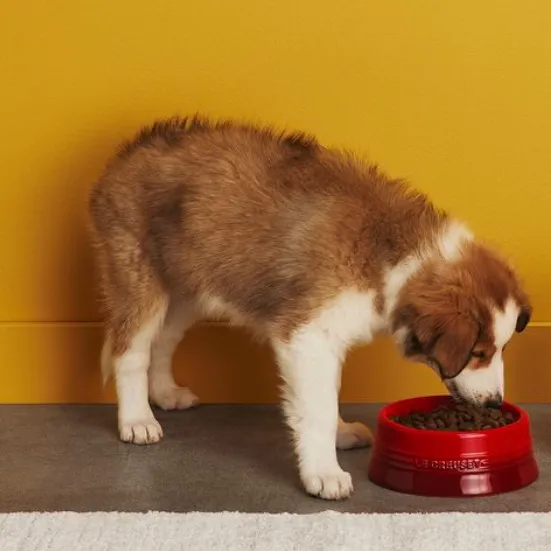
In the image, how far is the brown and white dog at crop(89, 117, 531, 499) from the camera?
296 centimetres

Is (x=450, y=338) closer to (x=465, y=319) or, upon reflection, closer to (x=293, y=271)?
(x=465, y=319)

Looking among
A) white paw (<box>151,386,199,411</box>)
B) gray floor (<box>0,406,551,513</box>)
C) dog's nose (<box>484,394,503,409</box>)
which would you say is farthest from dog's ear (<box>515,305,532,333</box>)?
white paw (<box>151,386,199,411</box>)

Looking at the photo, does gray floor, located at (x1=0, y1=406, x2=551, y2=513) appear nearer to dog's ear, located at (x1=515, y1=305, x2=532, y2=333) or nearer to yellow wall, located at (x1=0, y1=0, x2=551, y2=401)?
yellow wall, located at (x1=0, y1=0, x2=551, y2=401)

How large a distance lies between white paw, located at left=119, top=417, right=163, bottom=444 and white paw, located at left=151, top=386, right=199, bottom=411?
356mm

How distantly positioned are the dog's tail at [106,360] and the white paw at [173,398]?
0.76 feet

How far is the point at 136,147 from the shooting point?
363 cm

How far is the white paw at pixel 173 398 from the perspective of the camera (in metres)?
3.90

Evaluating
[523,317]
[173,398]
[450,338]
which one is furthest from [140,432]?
[523,317]

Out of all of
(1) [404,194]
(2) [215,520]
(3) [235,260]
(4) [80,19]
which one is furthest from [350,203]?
(4) [80,19]

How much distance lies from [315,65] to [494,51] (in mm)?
625

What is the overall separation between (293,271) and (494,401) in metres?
0.68

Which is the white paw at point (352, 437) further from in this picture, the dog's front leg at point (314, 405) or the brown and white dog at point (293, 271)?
the dog's front leg at point (314, 405)

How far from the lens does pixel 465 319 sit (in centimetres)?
286

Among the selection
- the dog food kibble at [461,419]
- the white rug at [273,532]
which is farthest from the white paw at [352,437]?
the white rug at [273,532]
